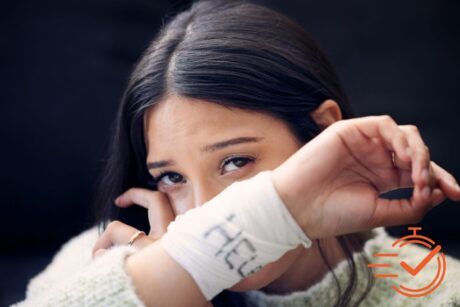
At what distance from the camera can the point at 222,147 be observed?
808 millimetres

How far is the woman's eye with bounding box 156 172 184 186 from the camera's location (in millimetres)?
926

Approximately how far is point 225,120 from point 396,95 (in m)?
0.65

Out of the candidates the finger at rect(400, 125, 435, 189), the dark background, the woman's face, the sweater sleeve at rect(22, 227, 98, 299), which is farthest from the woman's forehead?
the dark background

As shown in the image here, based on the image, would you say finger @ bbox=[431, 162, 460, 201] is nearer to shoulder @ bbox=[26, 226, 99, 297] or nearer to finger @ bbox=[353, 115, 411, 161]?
finger @ bbox=[353, 115, 411, 161]

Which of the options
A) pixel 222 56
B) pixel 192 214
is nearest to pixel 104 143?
pixel 222 56

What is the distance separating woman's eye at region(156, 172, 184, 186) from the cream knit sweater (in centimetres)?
19

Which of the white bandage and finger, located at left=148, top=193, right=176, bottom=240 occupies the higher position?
the white bandage

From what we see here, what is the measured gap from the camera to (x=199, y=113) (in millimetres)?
832

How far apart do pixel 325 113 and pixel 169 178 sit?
11.5 inches

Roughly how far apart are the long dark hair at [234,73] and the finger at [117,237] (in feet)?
0.49

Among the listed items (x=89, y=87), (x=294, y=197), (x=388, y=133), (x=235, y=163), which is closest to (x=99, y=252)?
(x=235, y=163)

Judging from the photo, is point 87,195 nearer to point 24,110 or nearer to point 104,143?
point 104,143

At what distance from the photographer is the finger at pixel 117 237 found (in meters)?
0.91

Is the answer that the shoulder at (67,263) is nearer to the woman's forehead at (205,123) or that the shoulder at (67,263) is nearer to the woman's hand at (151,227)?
the woman's hand at (151,227)
